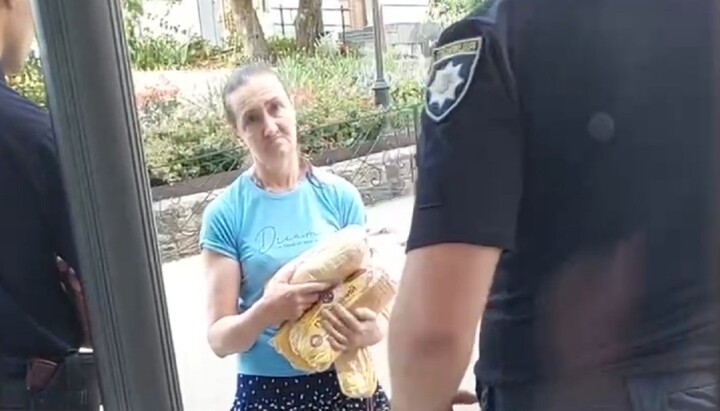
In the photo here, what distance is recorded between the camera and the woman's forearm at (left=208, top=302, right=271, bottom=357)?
1.14 meters

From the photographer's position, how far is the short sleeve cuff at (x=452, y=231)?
601 mm

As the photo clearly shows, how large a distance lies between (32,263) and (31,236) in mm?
33

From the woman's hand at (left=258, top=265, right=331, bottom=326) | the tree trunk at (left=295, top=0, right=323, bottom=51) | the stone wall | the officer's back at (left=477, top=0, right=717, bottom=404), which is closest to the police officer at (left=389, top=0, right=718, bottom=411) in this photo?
Result: the officer's back at (left=477, top=0, right=717, bottom=404)

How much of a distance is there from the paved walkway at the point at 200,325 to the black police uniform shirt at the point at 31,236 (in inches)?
4.9

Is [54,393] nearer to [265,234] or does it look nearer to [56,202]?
[56,202]

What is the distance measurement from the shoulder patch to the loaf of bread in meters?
0.48

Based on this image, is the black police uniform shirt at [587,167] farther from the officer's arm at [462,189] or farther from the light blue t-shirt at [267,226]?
the light blue t-shirt at [267,226]

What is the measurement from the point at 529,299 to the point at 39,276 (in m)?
0.57

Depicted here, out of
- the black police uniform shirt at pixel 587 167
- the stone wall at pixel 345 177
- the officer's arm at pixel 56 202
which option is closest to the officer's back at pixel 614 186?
the black police uniform shirt at pixel 587 167

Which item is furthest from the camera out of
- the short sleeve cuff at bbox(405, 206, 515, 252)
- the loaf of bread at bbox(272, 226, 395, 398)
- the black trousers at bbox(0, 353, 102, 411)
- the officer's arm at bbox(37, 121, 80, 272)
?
the loaf of bread at bbox(272, 226, 395, 398)

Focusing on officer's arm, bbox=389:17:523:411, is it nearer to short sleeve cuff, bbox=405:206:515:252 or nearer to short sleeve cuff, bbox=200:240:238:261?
short sleeve cuff, bbox=405:206:515:252

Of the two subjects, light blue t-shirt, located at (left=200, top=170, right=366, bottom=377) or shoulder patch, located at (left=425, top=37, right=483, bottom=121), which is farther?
light blue t-shirt, located at (left=200, top=170, right=366, bottom=377)

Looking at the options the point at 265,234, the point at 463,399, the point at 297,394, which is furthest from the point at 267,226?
the point at 463,399

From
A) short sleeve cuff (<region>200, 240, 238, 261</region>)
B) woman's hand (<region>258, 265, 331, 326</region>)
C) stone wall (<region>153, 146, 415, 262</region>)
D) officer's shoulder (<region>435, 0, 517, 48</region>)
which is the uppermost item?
officer's shoulder (<region>435, 0, 517, 48</region>)
